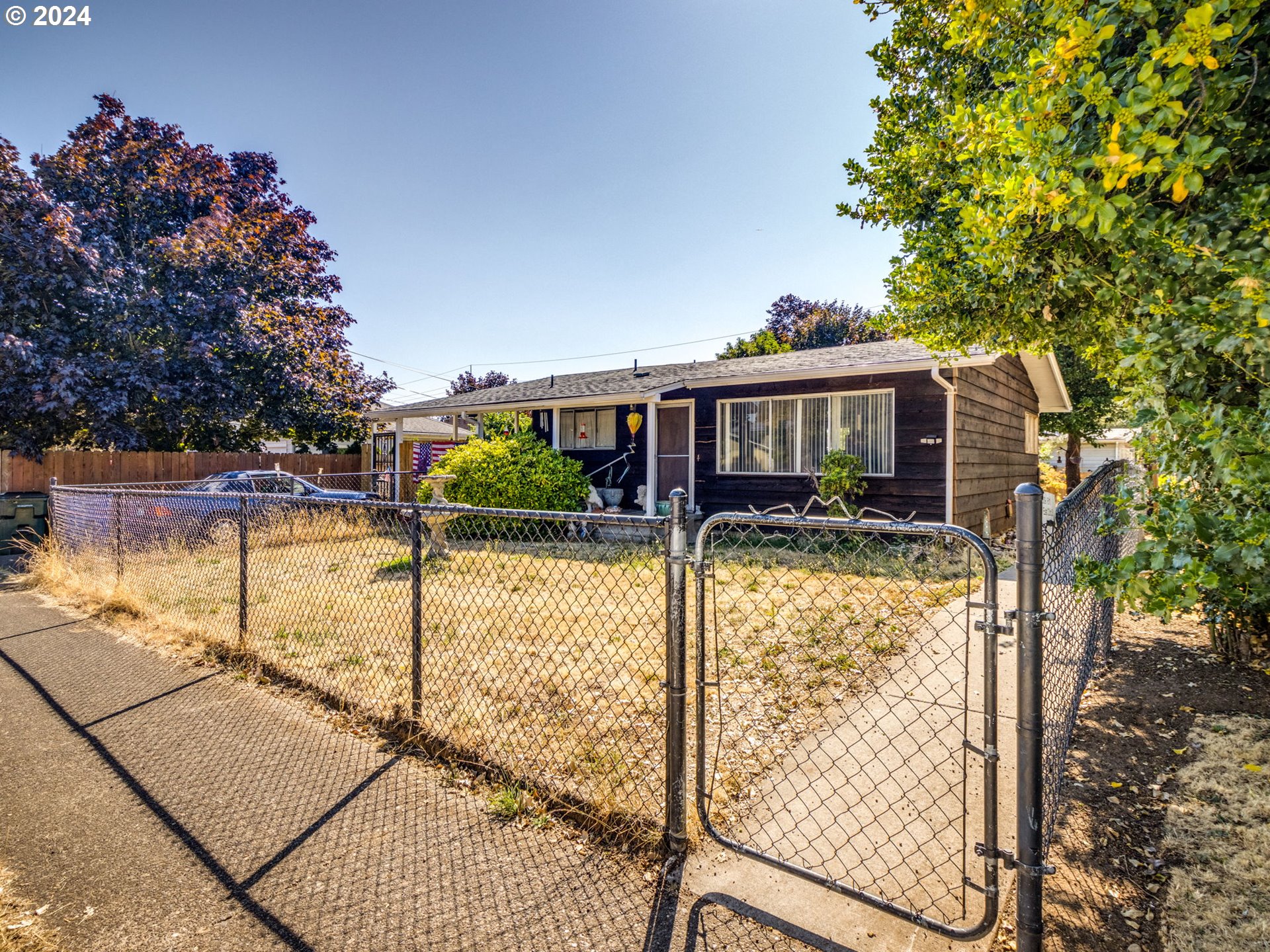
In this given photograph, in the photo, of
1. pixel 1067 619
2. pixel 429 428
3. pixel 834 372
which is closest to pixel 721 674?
pixel 1067 619

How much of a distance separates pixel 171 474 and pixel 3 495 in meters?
4.09

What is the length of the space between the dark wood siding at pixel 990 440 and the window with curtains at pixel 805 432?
1.14 metres

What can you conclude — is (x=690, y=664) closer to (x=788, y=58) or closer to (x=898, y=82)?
(x=898, y=82)

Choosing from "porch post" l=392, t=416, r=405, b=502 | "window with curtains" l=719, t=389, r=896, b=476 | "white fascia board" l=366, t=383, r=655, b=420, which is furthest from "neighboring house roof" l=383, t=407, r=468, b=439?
"window with curtains" l=719, t=389, r=896, b=476

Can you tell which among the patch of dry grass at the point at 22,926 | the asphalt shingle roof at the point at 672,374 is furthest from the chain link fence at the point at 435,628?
the asphalt shingle roof at the point at 672,374

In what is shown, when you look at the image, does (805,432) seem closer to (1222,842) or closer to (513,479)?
(513,479)

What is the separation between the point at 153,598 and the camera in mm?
5801

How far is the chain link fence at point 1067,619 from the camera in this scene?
7.57 feet

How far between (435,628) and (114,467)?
1374 centimetres

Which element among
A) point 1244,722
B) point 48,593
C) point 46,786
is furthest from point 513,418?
point 1244,722

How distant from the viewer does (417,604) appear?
3.19 meters

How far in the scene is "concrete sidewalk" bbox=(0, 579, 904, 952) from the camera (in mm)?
1858

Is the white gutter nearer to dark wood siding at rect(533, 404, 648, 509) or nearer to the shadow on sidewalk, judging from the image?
dark wood siding at rect(533, 404, 648, 509)

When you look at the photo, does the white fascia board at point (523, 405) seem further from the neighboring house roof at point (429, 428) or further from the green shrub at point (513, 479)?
the neighboring house roof at point (429, 428)
